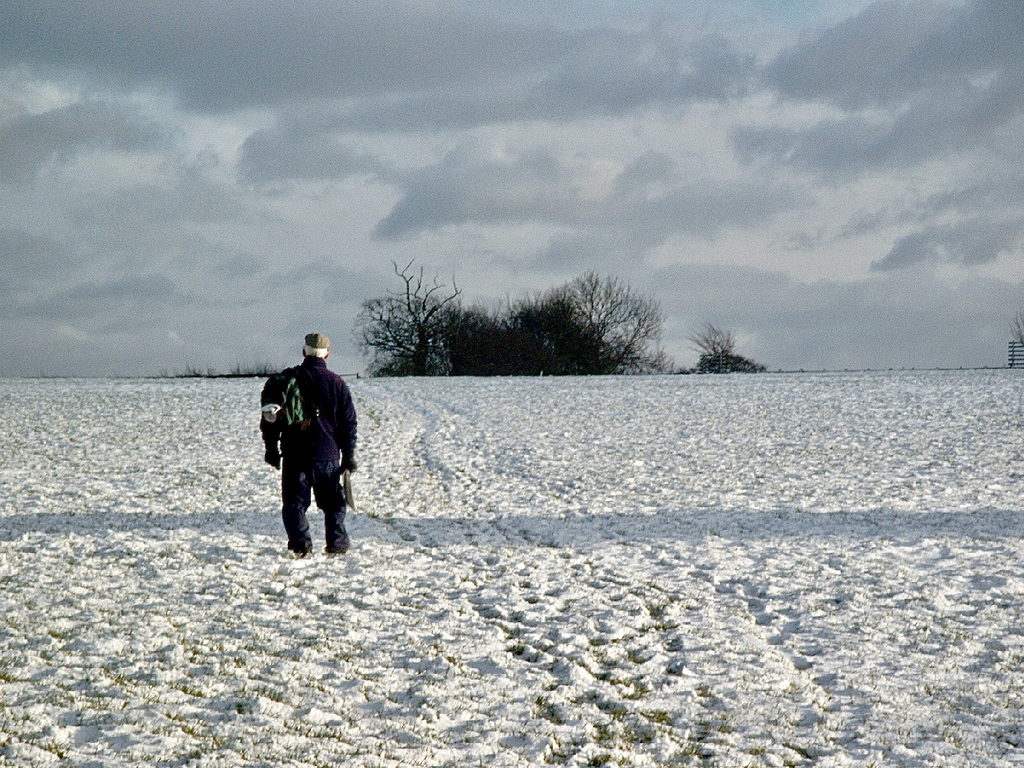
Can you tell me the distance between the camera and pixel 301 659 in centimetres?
668

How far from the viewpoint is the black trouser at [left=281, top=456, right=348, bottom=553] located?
9.95 metres

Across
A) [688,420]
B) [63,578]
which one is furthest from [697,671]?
[688,420]

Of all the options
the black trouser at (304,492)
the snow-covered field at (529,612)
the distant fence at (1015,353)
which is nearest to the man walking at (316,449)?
the black trouser at (304,492)

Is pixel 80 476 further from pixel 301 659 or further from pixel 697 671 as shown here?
pixel 697 671

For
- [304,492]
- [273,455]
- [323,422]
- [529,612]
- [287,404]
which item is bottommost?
[529,612]

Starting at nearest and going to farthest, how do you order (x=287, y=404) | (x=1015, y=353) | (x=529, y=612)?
(x=529, y=612)
(x=287, y=404)
(x=1015, y=353)

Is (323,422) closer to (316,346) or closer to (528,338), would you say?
(316,346)

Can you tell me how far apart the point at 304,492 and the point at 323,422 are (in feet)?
2.58

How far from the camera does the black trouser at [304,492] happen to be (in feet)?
32.6

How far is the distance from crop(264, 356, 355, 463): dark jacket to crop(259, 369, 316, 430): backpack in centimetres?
6

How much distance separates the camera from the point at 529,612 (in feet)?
26.3

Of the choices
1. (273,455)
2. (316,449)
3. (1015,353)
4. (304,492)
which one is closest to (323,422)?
(316,449)

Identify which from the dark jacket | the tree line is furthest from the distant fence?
the dark jacket

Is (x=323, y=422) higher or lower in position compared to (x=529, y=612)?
higher
